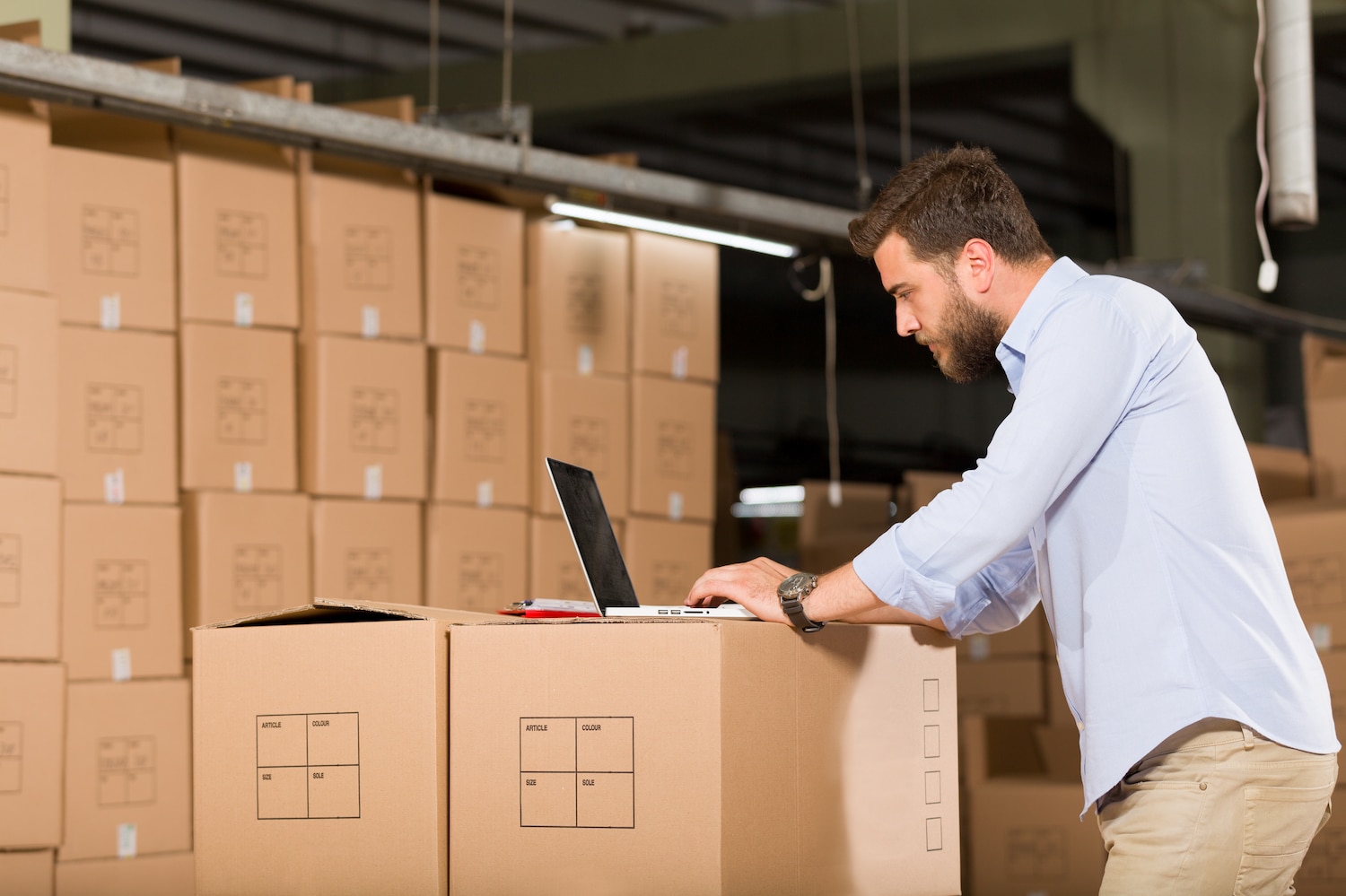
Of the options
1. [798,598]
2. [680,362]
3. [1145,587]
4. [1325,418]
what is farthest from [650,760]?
[1325,418]

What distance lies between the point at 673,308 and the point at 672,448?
1.51 feet

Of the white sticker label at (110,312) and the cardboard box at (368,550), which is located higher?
the white sticker label at (110,312)

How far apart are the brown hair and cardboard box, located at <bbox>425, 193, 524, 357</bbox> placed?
8.25 ft

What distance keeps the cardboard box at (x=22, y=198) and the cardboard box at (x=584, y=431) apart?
4.76 feet

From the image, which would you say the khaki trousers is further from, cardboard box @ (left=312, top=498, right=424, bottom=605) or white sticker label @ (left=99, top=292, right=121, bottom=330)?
white sticker label @ (left=99, top=292, right=121, bottom=330)

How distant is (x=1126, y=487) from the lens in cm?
165

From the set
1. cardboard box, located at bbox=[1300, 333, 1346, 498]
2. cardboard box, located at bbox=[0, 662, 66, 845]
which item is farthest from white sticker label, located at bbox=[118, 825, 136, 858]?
cardboard box, located at bbox=[1300, 333, 1346, 498]

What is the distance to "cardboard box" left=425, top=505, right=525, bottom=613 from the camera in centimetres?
416

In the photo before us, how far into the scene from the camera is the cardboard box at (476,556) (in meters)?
4.16

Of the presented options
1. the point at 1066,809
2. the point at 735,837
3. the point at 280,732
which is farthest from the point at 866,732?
the point at 1066,809

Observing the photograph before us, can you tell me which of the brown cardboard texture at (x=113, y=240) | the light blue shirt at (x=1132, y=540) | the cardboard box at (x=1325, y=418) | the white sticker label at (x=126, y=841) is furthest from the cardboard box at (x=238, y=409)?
the cardboard box at (x=1325, y=418)

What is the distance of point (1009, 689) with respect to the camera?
5.15 metres

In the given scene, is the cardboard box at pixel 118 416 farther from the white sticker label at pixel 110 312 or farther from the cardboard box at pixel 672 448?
the cardboard box at pixel 672 448

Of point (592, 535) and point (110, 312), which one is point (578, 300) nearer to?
point (110, 312)
